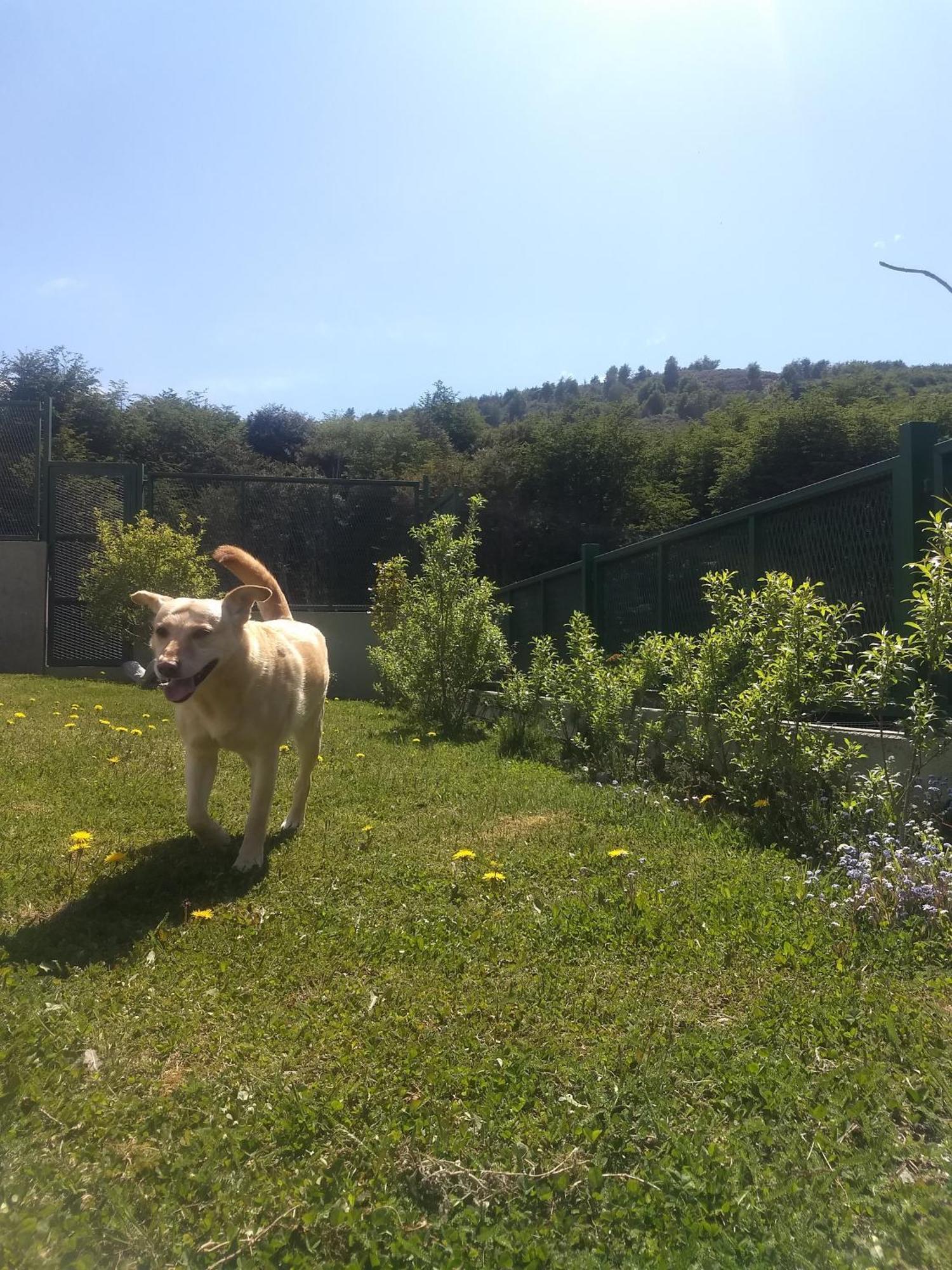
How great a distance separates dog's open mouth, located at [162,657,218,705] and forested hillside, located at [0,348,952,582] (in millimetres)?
29389

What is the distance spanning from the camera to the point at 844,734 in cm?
526

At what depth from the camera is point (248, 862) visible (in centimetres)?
430

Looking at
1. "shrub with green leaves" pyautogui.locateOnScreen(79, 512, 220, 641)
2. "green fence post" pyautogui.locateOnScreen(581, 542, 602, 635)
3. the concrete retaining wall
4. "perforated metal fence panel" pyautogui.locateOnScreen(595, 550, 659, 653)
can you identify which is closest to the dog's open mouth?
the concrete retaining wall

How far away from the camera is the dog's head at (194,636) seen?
3.84 metres

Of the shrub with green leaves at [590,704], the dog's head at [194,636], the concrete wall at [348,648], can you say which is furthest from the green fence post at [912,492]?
the concrete wall at [348,648]

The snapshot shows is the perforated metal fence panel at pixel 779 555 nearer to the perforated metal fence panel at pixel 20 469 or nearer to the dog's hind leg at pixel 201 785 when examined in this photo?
the dog's hind leg at pixel 201 785

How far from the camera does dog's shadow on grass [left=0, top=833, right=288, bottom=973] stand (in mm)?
3246

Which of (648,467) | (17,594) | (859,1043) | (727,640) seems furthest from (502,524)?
(859,1043)

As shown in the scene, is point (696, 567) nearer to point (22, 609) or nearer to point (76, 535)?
point (76, 535)

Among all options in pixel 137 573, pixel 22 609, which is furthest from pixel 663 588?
pixel 22 609

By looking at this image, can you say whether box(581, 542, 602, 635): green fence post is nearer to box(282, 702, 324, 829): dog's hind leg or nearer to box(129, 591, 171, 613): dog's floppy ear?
box(282, 702, 324, 829): dog's hind leg

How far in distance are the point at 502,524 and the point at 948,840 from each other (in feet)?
104

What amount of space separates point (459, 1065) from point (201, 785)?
7.85 ft

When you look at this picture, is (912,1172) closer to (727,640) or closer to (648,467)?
(727,640)
